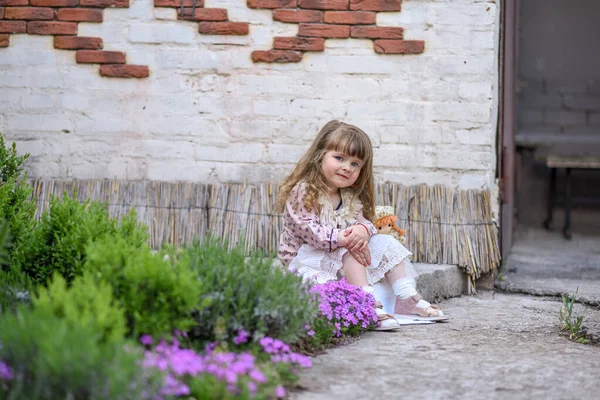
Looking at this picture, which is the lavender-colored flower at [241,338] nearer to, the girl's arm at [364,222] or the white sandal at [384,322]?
the white sandal at [384,322]

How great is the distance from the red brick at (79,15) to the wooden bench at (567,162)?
15.4 ft

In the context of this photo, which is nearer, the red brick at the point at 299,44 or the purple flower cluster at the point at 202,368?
the purple flower cluster at the point at 202,368

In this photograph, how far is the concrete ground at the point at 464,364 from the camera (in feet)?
8.89

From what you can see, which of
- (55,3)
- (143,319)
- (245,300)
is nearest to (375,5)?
(55,3)

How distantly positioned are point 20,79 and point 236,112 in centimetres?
141

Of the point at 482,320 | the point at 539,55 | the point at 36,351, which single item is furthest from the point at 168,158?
the point at 539,55

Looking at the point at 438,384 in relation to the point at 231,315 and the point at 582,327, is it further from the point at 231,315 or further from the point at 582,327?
the point at 582,327

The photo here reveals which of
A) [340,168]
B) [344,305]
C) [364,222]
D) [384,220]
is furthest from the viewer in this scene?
Answer: [384,220]

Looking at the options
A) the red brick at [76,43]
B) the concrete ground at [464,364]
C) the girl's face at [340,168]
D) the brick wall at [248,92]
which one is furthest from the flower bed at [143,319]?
the red brick at [76,43]

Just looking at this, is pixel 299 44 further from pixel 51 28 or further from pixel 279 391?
pixel 279 391

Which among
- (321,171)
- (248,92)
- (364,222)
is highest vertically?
(248,92)

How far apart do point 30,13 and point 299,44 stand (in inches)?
67.6

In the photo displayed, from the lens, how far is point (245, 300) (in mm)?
2877

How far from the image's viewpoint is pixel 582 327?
3.82 metres
